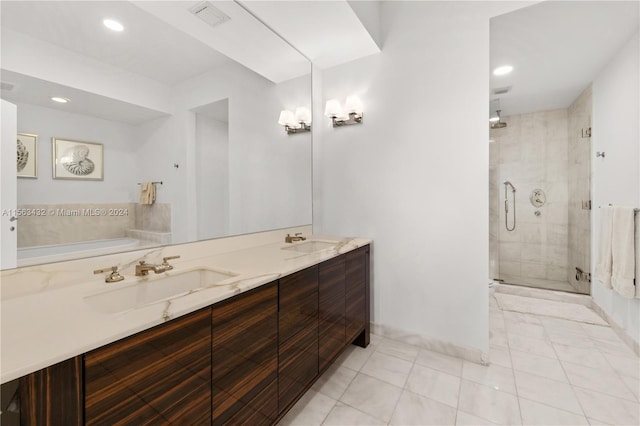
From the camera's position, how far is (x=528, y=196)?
405 centimetres

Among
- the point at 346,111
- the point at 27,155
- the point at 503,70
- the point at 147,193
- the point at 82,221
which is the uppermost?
the point at 503,70

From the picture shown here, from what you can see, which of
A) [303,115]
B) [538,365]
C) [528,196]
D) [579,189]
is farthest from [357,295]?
[528,196]

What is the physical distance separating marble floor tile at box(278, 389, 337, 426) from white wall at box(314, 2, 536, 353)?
926 millimetres

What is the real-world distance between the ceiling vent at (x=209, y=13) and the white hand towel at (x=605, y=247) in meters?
3.37

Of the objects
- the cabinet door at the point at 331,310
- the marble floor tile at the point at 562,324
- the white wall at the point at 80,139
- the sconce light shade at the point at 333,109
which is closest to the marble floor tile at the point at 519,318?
the marble floor tile at the point at 562,324

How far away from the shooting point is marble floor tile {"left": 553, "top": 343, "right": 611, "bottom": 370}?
1932 mm

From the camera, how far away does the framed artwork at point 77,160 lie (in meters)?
1.07

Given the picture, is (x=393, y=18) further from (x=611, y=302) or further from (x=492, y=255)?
(x=492, y=255)

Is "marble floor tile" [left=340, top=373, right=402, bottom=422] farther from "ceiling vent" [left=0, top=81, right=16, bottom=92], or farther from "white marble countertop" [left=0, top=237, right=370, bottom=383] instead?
"ceiling vent" [left=0, top=81, right=16, bottom=92]

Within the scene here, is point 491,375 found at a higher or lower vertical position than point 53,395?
lower

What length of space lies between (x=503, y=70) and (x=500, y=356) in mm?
2624

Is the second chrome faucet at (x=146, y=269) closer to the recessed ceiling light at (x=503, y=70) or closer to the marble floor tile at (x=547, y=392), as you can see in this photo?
the marble floor tile at (x=547, y=392)

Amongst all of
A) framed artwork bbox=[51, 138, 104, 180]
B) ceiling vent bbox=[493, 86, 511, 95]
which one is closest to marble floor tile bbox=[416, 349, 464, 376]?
framed artwork bbox=[51, 138, 104, 180]

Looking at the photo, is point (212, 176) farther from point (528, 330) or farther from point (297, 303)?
point (528, 330)
